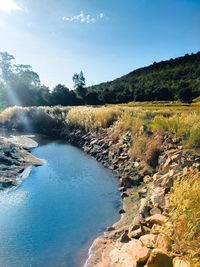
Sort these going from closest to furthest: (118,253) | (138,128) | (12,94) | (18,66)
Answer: (118,253), (138,128), (12,94), (18,66)

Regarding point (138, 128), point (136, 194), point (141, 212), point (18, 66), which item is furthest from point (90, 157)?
point (18, 66)

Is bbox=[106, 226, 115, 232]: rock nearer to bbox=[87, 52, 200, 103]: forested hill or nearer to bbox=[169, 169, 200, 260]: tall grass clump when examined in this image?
bbox=[169, 169, 200, 260]: tall grass clump

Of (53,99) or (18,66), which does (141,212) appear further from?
(18,66)

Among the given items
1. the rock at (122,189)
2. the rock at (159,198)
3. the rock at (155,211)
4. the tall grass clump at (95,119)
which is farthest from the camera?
the tall grass clump at (95,119)

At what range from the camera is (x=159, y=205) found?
132 inches

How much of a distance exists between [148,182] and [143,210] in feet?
5.37

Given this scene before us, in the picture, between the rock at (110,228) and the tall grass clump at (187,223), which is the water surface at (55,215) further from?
the tall grass clump at (187,223)

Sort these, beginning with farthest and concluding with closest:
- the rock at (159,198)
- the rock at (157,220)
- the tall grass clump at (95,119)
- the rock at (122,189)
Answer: the tall grass clump at (95,119), the rock at (122,189), the rock at (159,198), the rock at (157,220)

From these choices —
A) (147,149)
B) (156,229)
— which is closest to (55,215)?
(156,229)

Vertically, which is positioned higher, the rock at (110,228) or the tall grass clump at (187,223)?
the tall grass clump at (187,223)

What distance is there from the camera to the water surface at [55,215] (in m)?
3.09

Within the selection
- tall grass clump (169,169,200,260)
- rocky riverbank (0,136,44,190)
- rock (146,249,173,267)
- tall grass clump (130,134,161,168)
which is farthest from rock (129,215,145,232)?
rocky riverbank (0,136,44,190)

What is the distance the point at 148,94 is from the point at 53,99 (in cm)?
2606

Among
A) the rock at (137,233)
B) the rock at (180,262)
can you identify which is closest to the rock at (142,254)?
the rock at (180,262)
